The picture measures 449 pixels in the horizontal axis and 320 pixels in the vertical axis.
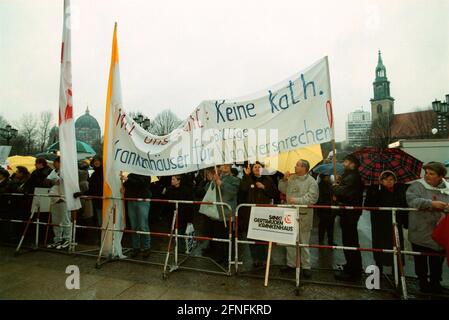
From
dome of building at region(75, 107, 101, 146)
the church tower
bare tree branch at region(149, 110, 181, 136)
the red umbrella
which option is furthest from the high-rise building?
dome of building at region(75, 107, 101, 146)

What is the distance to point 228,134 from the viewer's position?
16.9ft

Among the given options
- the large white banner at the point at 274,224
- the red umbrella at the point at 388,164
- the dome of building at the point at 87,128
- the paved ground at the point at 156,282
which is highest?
the dome of building at the point at 87,128

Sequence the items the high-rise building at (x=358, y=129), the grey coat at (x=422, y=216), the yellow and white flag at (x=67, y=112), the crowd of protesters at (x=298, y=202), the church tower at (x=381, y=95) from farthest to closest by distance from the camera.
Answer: the church tower at (x=381, y=95) < the high-rise building at (x=358, y=129) < the yellow and white flag at (x=67, y=112) < the crowd of protesters at (x=298, y=202) < the grey coat at (x=422, y=216)

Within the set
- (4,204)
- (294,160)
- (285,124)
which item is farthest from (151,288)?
(4,204)

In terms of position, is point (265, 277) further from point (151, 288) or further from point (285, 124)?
point (285, 124)

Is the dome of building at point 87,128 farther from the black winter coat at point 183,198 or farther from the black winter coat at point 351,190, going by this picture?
the black winter coat at point 351,190

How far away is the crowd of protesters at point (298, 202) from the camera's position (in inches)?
173

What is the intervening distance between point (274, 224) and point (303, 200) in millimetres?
691

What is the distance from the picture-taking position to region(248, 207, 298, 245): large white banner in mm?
4691

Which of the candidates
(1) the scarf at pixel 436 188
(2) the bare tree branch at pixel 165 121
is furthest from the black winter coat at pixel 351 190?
(2) the bare tree branch at pixel 165 121

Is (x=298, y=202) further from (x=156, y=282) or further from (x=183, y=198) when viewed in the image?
(x=156, y=282)

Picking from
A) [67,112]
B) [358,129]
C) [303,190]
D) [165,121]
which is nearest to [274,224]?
[303,190]

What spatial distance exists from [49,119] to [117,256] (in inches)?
2533

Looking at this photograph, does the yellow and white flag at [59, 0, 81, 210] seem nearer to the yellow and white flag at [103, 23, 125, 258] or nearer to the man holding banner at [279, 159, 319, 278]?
the yellow and white flag at [103, 23, 125, 258]
